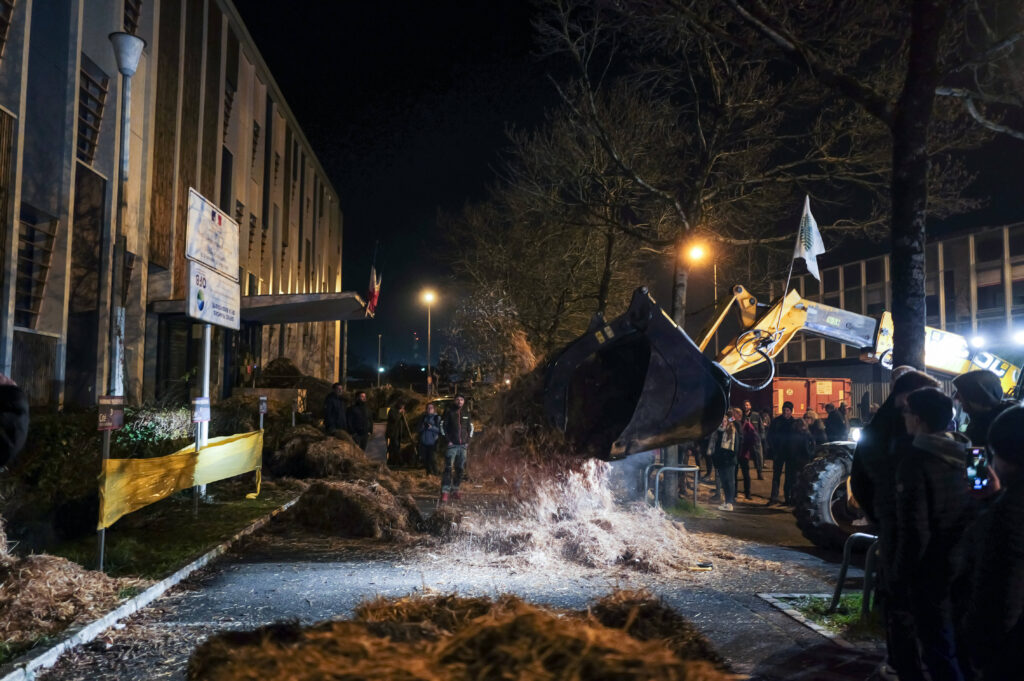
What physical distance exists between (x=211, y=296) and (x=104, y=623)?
694 centimetres

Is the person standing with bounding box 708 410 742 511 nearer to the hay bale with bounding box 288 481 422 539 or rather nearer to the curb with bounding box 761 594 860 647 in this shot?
the hay bale with bounding box 288 481 422 539

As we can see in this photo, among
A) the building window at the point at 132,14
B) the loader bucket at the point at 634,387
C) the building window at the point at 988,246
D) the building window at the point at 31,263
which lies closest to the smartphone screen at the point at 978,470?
the loader bucket at the point at 634,387

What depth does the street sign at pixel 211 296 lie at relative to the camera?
38.1 feet

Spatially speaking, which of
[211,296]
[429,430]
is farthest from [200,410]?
[429,430]

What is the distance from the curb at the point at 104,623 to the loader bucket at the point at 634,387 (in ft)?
12.9

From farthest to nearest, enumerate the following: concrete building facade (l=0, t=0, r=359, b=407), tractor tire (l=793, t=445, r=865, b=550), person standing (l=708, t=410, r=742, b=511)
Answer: person standing (l=708, t=410, r=742, b=511), concrete building facade (l=0, t=0, r=359, b=407), tractor tire (l=793, t=445, r=865, b=550)

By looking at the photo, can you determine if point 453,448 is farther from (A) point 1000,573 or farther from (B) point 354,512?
(A) point 1000,573

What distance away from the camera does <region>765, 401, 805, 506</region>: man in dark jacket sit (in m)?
15.4

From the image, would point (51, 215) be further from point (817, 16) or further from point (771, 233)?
point (771, 233)

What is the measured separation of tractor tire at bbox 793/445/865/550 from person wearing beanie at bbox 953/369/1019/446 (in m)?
4.11

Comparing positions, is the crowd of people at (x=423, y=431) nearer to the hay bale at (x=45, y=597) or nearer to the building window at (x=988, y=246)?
the hay bale at (x=45, y=597)

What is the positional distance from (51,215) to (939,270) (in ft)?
135

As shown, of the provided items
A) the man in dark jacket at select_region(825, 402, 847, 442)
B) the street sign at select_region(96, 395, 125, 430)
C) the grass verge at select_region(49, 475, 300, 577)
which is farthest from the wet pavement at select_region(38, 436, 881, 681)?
the man in dark jacket at select_region(825, 402, 847, 442)

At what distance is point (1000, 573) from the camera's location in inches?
137
